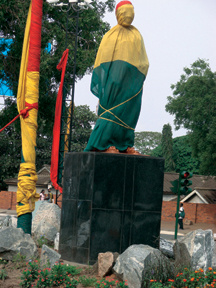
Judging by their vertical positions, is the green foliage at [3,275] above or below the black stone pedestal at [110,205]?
below

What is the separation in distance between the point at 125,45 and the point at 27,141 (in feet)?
11.5

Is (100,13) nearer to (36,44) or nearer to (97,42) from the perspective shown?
(97,42)

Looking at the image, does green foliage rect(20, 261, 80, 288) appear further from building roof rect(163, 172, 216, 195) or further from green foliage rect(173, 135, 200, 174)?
green foliage rect(173, 135, 200, 174)

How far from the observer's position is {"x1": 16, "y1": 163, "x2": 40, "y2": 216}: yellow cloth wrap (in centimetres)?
1156

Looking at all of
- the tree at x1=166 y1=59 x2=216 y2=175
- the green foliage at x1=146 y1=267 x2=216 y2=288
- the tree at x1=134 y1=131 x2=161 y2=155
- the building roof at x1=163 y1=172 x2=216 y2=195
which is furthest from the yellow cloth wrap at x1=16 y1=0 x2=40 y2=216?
the tree at x1=134 y1=131 x2=161 y2=155

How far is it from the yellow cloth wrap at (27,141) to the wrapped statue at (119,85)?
2.30 metres

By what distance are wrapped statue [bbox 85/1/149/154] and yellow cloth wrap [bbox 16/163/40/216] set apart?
7.45 ft

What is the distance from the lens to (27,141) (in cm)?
1200

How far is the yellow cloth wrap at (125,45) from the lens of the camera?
10203mm

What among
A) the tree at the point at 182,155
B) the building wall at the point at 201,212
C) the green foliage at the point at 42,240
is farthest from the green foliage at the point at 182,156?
the green foliage at the point at 42,240

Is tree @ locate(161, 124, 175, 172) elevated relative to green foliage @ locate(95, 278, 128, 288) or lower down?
elevated

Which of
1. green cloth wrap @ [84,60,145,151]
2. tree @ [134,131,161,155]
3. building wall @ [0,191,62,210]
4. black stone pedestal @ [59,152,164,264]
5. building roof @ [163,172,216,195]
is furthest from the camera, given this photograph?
tree @ [134,131,161,155]

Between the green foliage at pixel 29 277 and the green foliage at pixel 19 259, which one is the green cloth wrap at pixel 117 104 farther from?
the green foliage at pixel 29 277

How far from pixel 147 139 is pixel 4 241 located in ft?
199
